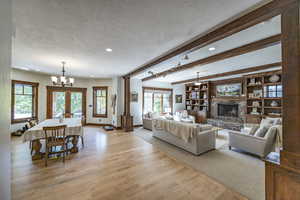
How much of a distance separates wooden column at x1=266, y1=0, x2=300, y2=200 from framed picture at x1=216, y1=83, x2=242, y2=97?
5.89 metres

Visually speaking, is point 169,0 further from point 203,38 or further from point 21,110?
point 21,110

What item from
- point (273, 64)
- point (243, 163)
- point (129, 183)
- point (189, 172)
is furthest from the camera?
point (273, 64)

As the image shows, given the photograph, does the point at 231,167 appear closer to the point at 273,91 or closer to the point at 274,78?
the point at 273,91

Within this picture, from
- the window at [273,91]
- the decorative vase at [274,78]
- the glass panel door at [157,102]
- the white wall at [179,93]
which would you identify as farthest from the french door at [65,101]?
the decorative vase at [274,78]

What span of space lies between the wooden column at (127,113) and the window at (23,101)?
4188 mm

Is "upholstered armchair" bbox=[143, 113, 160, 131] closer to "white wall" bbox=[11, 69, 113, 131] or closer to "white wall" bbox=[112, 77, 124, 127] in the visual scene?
"white wall" bbox=[112, 77, 124, 127]

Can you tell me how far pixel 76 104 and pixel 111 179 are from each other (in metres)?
5.96

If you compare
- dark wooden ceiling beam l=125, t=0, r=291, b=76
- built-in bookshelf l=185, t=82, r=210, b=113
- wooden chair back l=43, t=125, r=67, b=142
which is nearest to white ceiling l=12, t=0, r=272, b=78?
dark wooden ceiling beam l=125, t=0, r=291, b=76

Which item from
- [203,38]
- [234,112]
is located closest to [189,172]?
[203,38]

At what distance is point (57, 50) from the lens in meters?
3.17

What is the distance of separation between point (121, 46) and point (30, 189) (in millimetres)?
3102

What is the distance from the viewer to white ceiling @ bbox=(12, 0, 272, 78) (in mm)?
1693

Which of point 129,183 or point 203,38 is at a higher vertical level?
point 203,38

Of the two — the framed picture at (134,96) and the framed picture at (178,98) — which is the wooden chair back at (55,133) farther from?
the framed picture at (178,98)
